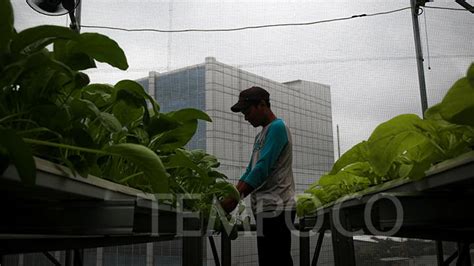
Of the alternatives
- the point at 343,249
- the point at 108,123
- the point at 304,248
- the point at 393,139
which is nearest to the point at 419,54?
the point at 304,248

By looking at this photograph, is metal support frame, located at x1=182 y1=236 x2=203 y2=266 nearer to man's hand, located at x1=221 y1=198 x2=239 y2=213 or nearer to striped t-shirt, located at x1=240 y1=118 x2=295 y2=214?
man's hand, located at x1=221 y1=198 x2=239 y2=213

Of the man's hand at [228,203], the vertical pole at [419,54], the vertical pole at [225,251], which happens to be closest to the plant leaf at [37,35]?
the man's hand at [228,203]

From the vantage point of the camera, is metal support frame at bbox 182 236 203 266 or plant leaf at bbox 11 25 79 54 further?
metal support frame at bbox 182 236 203 266

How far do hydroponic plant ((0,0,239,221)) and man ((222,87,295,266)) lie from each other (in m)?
0.94

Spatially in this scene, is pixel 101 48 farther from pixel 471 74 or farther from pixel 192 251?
pixel 192 251

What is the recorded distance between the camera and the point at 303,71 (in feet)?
10.2

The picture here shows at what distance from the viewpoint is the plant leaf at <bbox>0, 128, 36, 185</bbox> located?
41cm

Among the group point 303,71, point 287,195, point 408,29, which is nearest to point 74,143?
point 287,195

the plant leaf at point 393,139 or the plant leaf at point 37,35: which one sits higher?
the plant leaf at point 37,35

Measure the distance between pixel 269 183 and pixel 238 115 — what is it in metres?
1.14

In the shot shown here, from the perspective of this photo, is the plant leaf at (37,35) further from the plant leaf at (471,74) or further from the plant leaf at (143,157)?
the plant leaf at (471,74)

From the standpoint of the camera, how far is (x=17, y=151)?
0.41m

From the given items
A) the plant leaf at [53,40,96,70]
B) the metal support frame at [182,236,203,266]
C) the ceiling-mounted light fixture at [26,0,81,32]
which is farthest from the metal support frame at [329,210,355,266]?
the ceiling-mounted light fixture at [26,0,81,32]

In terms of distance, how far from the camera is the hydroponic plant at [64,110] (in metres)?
0.50
